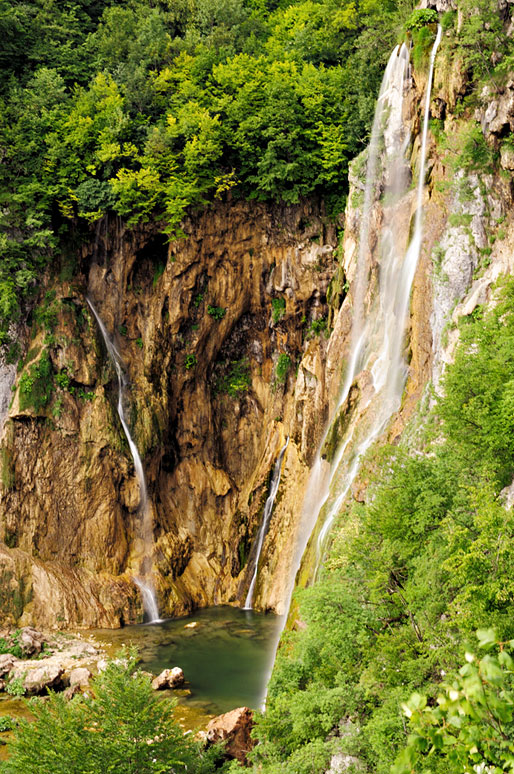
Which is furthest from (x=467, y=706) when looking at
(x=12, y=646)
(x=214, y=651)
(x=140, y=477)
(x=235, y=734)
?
(x=140, y=477)

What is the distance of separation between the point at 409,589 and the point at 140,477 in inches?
727

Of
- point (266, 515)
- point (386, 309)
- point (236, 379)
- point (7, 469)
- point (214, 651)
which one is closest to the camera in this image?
point (386, 309)

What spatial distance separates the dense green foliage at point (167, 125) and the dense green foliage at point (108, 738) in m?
16.6

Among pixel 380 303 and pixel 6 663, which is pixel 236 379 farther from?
pixel 6 663

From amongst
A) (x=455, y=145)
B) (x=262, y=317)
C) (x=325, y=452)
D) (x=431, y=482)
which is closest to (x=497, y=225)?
(x=455, y=145)

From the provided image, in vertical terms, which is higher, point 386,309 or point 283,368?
point 386,309

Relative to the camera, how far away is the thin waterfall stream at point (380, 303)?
17047 mm

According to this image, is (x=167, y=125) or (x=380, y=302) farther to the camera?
(x=167, y=125)

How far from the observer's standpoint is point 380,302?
19156 millimetres

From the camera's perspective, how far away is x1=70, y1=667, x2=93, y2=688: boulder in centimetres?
1748

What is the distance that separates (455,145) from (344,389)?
25.1 ft

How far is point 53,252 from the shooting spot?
26531 millimetres

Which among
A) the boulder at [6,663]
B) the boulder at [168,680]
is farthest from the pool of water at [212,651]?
the boulder at [6,663]

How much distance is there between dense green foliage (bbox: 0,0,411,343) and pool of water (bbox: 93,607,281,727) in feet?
41.4
